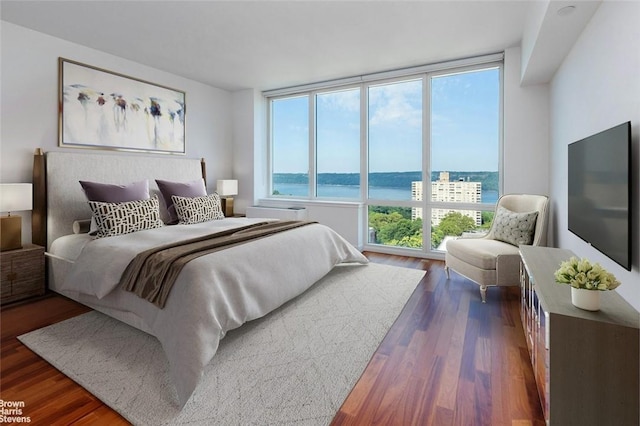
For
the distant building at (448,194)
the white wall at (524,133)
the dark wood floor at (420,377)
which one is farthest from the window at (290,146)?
the dark wood floor at (420,377)

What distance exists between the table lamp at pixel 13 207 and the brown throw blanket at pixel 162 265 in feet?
4.81

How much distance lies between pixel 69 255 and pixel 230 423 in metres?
2.33

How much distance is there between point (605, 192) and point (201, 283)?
228 cm

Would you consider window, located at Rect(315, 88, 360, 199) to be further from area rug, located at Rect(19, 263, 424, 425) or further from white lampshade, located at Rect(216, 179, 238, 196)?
area rug, located at Rect(19, 263, 424, 425)

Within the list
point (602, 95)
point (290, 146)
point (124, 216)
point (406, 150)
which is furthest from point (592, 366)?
point (290, 146)

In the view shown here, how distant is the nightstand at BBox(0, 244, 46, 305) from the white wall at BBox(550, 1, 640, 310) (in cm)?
431

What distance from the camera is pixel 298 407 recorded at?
1550 mm

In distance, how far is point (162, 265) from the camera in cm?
206

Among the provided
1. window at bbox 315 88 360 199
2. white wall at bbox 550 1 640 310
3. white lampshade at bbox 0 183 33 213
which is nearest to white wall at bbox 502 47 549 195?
white wall at bbox 550 1 640 310

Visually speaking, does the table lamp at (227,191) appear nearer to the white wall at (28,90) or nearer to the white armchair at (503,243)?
the white wall at (28,90)

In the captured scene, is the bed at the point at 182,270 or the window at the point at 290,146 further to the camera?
the window at the point at 290,146

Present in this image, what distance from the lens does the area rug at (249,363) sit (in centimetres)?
153
